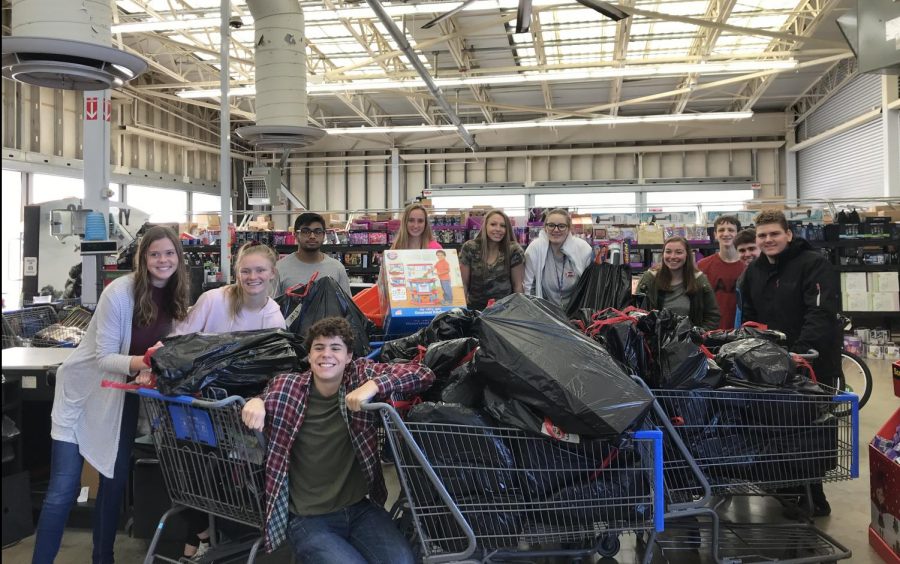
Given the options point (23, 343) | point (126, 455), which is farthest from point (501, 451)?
point (23, 343)

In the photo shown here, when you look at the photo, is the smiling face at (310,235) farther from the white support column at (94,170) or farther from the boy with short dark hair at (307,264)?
the white support column at (94,170)

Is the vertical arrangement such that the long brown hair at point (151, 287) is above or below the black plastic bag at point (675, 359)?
above

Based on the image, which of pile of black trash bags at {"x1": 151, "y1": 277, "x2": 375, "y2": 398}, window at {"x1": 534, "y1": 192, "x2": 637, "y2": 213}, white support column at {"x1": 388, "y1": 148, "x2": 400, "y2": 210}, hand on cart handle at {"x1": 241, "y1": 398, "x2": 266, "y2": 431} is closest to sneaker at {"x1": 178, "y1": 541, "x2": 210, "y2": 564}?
pile of black trash bags at {"x1": 151, "y1": 277, "x2": 375, "y2": 398}

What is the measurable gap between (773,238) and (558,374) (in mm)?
2105

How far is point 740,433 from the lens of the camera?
2678mm

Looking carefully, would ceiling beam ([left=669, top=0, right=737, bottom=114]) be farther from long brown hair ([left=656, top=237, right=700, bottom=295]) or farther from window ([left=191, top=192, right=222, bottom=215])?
window ([left=191, top=192, right=222, bottom=215])

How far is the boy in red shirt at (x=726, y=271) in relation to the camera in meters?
4.58

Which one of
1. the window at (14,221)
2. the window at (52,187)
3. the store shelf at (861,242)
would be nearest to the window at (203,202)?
the window at (52,187)

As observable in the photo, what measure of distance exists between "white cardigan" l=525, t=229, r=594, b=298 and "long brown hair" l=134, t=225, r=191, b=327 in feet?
6.53

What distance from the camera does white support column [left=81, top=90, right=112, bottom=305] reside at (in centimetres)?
439

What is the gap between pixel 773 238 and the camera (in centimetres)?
351

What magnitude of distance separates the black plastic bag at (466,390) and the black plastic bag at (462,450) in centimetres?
8

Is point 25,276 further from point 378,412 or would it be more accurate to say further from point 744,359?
point 744,359

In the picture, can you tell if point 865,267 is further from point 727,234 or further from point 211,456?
point 211,456
